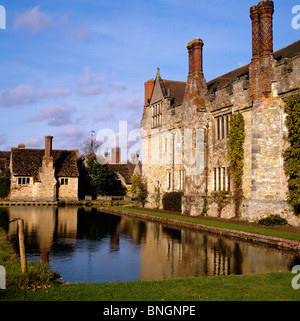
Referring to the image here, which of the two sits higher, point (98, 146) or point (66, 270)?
point (98, 146)

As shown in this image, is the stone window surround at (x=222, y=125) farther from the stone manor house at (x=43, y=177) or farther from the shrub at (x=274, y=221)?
the stone manor house at (x=43, y=177)

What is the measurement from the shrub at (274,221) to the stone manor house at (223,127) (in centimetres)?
29

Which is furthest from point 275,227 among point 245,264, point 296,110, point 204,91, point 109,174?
point 109,174

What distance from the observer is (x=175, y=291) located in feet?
24.4

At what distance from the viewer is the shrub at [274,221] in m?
19.5

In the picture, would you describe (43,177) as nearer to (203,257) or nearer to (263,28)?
(263,28)

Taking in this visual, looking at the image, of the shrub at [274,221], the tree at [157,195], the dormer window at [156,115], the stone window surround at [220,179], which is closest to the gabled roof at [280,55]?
the stone window surround at [220,179]

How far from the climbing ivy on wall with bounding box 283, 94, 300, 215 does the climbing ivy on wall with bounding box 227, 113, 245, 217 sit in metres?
3.93

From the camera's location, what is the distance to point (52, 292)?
7.09 meters

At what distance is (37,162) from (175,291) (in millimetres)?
49537

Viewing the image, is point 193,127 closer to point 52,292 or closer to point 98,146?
point 52,292

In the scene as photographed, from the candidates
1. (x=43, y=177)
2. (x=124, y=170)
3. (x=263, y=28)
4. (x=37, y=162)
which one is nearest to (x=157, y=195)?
(x=263, y=28)

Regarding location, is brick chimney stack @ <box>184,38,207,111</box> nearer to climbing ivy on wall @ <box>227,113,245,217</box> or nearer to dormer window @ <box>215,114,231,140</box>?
dormer window @ <box>215,114,231,140</box>
